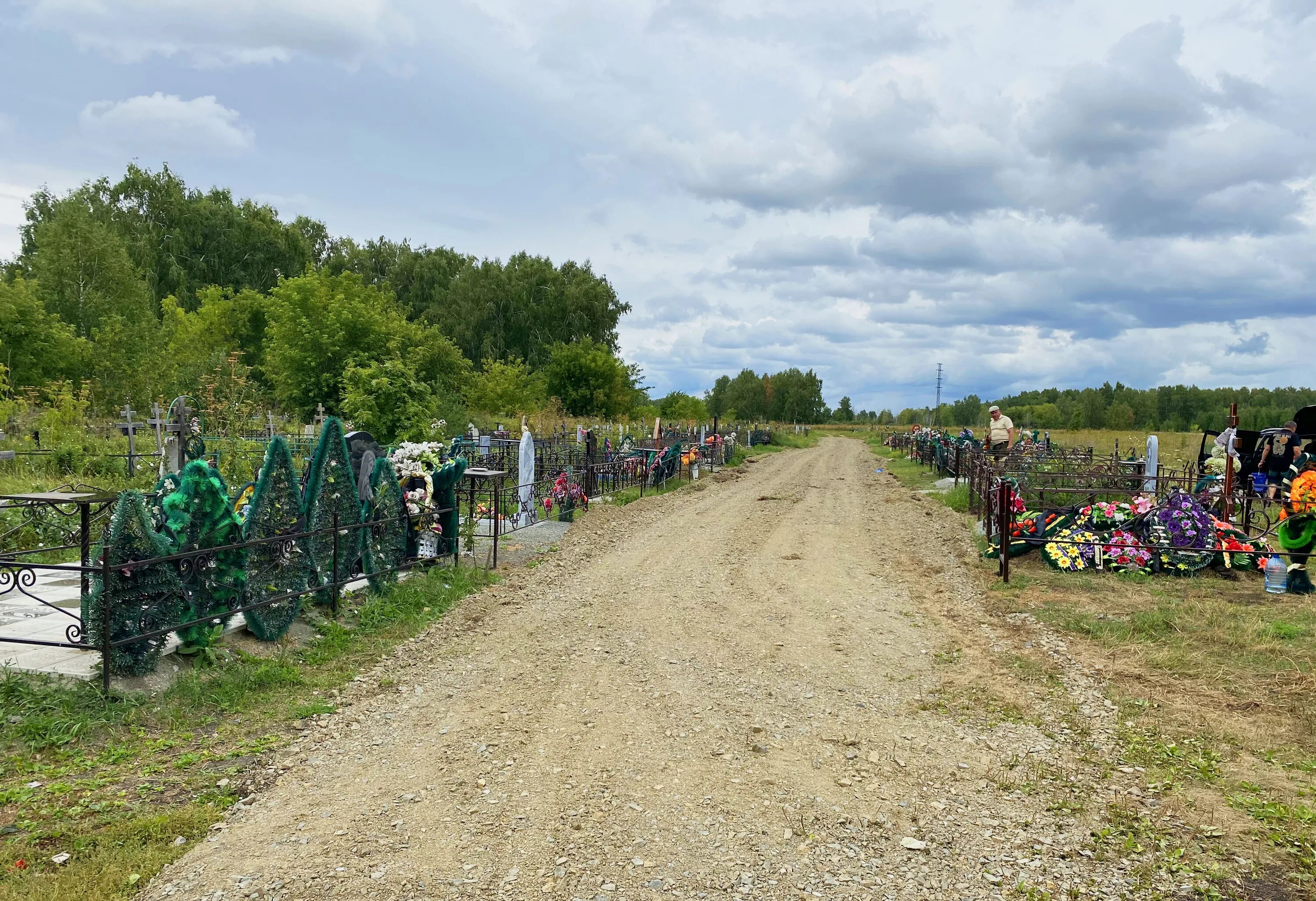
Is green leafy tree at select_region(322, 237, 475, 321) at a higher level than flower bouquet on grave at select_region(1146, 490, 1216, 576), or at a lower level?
higher

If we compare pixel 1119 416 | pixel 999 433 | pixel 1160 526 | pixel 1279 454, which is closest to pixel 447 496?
pixel 1160 526

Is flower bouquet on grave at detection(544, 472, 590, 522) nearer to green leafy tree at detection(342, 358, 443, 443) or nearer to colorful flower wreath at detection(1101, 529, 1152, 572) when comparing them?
green leafy tree at detection(342, 358, 443, 443)

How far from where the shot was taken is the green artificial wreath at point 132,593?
5555mm

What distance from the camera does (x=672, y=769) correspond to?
4.79 meters

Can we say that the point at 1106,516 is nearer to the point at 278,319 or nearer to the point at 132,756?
the point at 132,756

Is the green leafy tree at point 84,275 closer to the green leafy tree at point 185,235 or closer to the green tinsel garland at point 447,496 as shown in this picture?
the green leafy tree at point 185,235

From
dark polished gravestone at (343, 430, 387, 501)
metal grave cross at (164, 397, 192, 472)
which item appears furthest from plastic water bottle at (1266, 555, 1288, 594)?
metal grave cross at (164, 397, 192, 472)

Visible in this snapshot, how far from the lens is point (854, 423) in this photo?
122438mm

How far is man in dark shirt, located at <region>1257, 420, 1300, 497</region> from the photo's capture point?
1304 cm

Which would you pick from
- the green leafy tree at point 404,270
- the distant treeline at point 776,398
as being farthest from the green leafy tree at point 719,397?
the green leafy tree at point 404,270

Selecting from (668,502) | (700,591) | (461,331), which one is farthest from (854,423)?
(700,591)

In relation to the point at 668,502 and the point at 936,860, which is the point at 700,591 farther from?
the point at 668,502

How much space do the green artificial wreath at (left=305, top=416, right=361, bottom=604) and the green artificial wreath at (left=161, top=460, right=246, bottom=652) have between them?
969 millimetres

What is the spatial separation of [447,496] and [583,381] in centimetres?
3747
